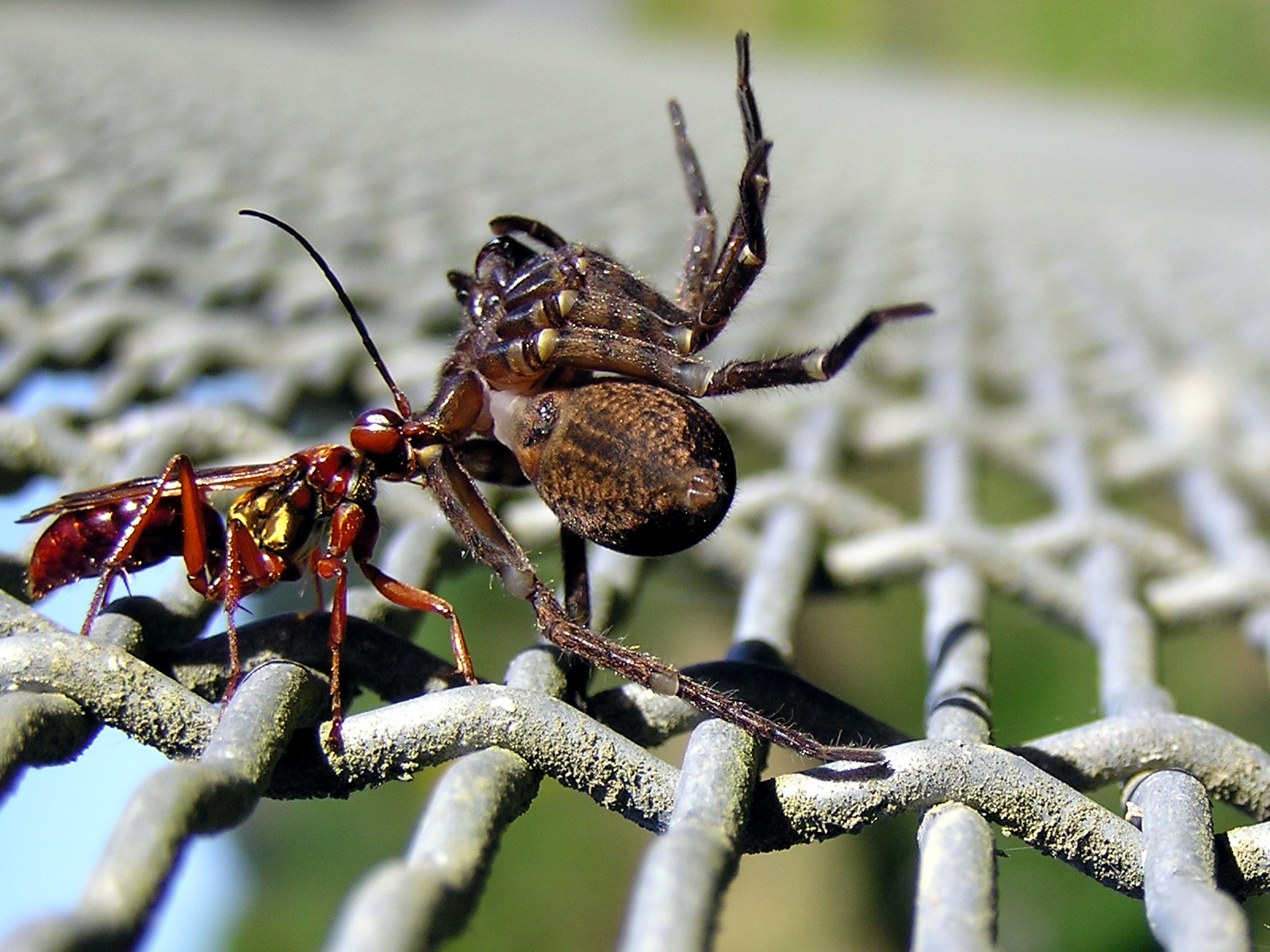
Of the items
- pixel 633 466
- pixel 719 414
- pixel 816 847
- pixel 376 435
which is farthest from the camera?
pixel 816 847

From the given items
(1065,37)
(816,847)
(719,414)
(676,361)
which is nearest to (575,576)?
(676,361)

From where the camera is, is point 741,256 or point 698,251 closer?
point 741,256

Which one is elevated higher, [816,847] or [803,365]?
[803,365]

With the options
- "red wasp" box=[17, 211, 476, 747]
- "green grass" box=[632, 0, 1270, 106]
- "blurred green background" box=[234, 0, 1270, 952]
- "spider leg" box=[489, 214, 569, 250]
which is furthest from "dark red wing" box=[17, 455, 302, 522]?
"green grass" box=[632, 0, 1270, 106]

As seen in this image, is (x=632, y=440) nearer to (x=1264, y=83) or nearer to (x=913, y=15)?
(x=1264, y=83)

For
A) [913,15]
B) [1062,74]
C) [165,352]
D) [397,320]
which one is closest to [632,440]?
[165,352]

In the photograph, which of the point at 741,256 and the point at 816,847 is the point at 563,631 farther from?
the point at 816,847

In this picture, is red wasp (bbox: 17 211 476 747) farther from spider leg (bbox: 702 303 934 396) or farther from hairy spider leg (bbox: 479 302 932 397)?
spider leg (bbox: 702 303 934 396)
